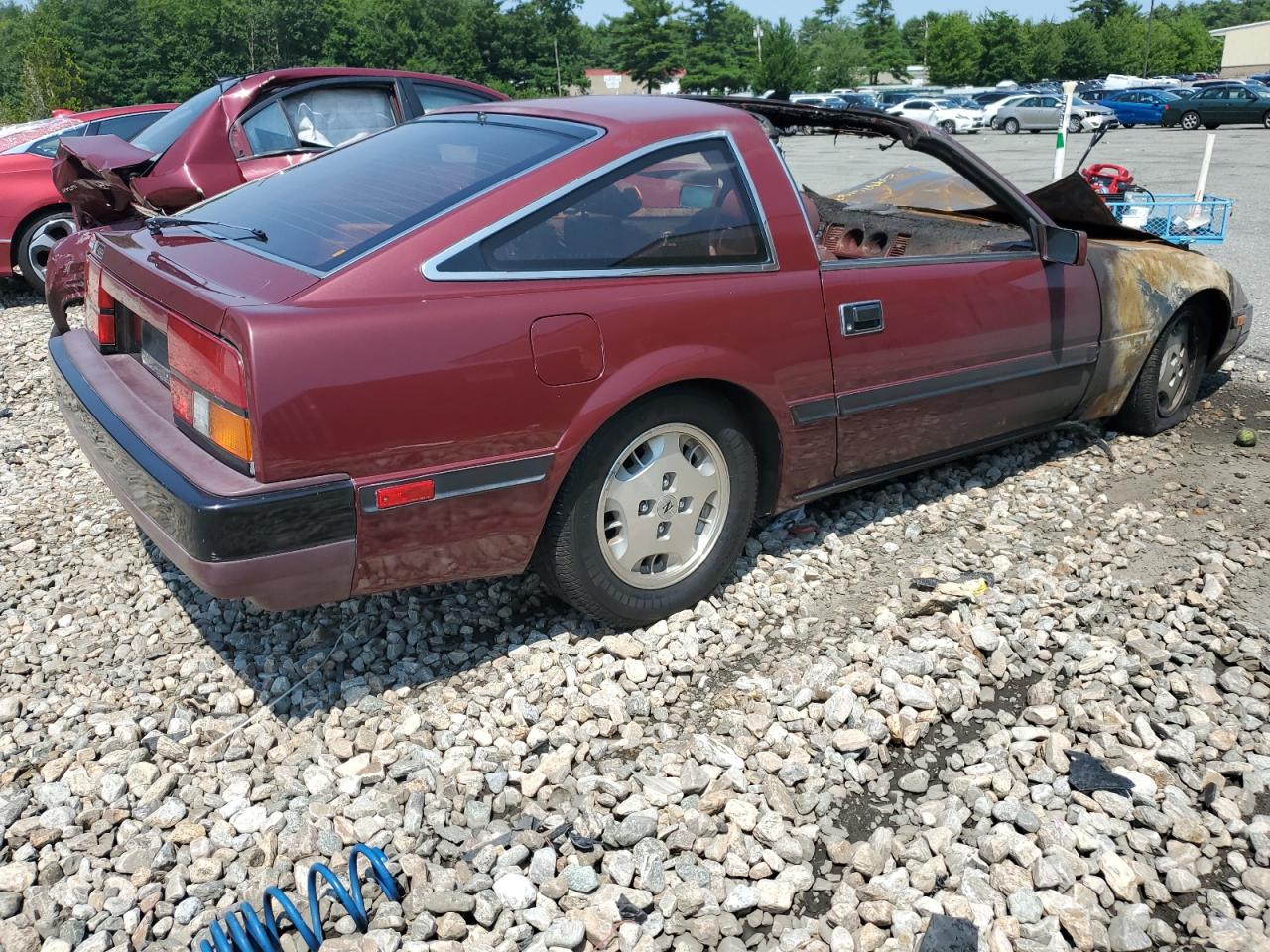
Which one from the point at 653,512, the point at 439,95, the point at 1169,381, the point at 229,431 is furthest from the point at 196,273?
the point at 439,95

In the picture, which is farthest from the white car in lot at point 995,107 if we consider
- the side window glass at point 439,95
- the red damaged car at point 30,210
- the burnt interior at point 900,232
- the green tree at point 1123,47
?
the green tree at point 1123,47

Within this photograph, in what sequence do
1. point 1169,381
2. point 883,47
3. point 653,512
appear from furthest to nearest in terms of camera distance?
point 883,47
point 1169,381
point 653,512

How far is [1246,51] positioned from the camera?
75688 mm

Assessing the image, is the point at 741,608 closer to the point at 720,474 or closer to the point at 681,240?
the point at 720,474

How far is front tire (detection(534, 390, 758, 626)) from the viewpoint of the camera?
125 inches

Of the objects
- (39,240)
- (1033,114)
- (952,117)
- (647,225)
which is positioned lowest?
(39,240)

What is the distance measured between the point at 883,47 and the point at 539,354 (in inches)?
3783

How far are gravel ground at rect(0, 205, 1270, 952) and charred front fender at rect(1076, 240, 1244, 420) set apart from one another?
2.29 feet

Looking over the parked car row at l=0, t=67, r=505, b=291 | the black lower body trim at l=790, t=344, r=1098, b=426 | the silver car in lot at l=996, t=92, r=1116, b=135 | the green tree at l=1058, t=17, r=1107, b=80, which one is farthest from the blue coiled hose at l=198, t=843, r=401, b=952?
the green tree at l=1058, t=17, r=1107, b=80

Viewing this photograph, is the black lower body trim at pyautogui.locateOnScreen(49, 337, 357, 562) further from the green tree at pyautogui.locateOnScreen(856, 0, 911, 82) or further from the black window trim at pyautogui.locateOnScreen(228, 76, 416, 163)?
the green tree at pyautogui.locateOnScreen(856, 0, 911, 82)

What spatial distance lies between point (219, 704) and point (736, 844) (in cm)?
158

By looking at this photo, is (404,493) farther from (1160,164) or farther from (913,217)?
(1160,164)

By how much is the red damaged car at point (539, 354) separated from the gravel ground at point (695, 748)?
40cm

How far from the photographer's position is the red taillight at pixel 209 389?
8.64 ft
